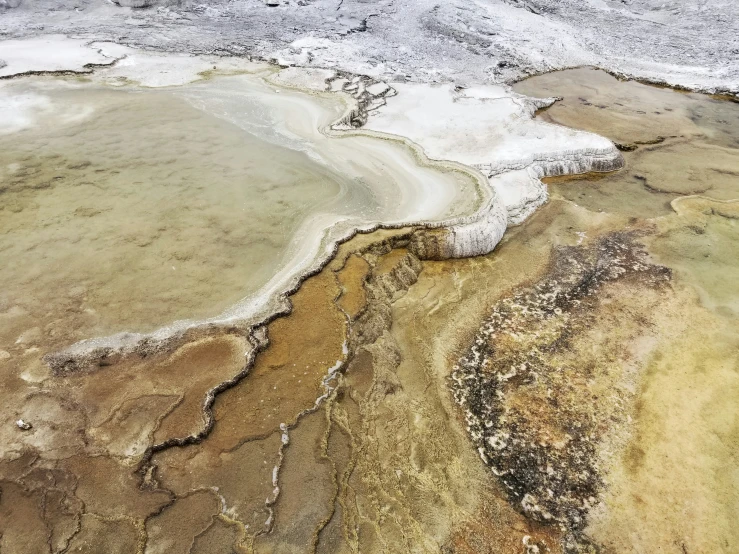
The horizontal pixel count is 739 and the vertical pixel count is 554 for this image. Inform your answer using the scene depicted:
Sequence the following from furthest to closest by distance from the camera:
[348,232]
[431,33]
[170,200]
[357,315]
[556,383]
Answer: [431,33] → [170,200] → [348,232] → [357,315] → [556,383]

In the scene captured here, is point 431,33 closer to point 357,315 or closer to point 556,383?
point 357,315

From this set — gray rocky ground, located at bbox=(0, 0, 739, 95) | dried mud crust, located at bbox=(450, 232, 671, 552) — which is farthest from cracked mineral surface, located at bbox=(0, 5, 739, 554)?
gray rocky ground, located at bbox=(0, 0, 739, 95)

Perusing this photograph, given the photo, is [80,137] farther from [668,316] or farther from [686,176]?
[686,176]

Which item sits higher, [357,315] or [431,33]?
[431,33]

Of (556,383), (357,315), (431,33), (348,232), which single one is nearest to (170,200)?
(348,232)

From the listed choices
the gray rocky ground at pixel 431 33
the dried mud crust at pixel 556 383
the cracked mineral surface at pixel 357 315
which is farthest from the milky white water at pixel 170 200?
the gray rocky ground at pixel 431 33

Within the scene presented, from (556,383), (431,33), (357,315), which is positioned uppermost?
(431,33)

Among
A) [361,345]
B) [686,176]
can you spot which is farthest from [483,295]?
[686,176]
